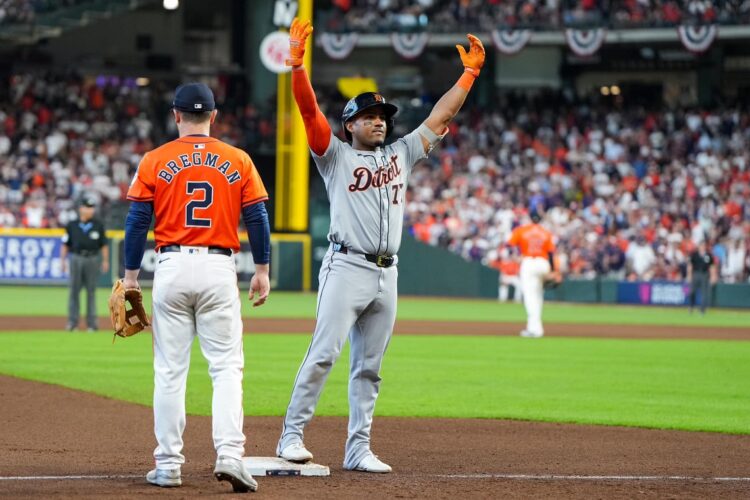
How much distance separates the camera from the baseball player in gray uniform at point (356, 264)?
23.3 feet

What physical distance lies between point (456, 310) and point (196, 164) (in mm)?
22138

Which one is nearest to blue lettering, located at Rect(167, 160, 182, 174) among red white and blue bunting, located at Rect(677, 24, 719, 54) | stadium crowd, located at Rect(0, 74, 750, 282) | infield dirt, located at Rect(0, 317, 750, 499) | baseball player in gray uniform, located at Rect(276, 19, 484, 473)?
baseball player in gray uniform, located at Rect(276, 19, 484, 473)

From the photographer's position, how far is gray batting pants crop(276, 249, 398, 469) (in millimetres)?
7090

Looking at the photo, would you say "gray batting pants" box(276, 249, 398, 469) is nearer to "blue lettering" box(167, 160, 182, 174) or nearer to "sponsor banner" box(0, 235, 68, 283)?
"blue lettering" box(167, 160, 182, 174)

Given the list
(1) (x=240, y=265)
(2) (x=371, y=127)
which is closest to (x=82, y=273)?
(2) (x=371, y=127)

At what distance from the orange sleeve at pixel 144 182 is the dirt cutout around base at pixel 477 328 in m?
13.7

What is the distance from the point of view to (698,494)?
6.77 m

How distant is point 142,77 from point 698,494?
38761mm

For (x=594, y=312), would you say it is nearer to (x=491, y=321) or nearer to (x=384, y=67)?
(x=491, y=321)

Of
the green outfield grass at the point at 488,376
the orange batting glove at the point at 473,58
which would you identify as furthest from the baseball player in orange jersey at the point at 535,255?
the orange batting glove at the point at 473,58

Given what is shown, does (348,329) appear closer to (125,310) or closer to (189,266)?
(189,266)

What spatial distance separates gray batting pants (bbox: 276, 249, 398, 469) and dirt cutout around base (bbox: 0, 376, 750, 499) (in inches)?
13.4

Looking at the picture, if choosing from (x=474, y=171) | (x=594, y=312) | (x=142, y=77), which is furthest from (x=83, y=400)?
(x=142, y=77)

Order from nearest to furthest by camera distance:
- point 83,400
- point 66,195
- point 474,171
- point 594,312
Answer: point 83,400, point 594,312, point 66,195, point 474,171
